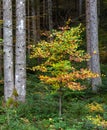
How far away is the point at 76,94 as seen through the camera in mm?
15344

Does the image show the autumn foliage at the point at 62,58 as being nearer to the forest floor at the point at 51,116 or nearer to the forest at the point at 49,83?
the forest at the point at 49,83

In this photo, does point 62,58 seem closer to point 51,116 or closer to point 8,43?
point 51,116

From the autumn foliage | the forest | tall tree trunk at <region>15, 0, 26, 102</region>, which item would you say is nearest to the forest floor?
the forest

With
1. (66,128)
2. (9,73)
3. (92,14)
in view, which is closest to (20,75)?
(9,73)

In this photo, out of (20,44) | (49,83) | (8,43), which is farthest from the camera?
(20,44)

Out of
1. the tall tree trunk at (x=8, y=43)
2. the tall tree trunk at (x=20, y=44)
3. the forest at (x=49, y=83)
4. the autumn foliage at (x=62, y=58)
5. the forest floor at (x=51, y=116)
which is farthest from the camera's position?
the tall tree trunk at (x=20, y=44)

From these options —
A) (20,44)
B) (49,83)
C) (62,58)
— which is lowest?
(49,83)

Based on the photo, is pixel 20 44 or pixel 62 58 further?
pixel 20 44

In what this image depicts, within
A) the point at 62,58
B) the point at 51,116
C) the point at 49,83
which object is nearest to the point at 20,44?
the point at 62,58

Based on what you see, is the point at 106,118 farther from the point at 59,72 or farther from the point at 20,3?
the point at 20,3

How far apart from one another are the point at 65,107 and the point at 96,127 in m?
2.75

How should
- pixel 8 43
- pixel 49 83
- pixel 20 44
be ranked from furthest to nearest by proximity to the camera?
pixel 20 44 < pixel 8 43 < pixel 49 83

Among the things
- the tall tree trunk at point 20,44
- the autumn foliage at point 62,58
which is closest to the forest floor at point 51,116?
the autumn foliage at point 62,58

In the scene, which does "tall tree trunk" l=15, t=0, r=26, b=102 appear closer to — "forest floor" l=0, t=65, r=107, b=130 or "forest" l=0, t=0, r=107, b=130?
"forest" l=0, t=0, r=107, b=130
